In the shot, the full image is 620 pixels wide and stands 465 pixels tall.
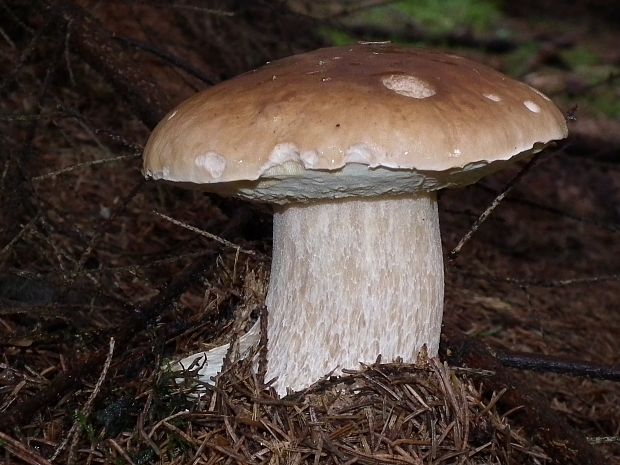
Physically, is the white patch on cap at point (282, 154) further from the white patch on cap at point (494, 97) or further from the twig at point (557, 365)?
the twig at point (557, 365)

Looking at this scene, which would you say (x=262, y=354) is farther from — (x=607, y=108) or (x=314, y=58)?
(x=607, y=108)

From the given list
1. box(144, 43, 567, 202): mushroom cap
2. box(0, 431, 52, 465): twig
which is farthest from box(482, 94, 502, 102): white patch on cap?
box(0, 431, 52, 465): twig

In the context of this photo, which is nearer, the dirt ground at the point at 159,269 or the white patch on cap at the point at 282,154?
the white patch on cap at the point at 282,154

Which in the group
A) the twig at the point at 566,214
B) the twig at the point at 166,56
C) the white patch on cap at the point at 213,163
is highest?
the white patch on cap at the point at 213,163

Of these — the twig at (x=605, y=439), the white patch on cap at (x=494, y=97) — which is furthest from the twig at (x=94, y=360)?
the twig at (x=605, y=439)

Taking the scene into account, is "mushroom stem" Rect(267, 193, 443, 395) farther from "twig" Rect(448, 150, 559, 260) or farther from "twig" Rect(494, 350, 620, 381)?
"twig" Rect(494, 350, 620, 381)

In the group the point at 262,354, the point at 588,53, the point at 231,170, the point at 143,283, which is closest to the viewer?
the point at 231,170

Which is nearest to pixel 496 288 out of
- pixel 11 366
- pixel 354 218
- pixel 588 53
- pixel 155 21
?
pixel 354 218
